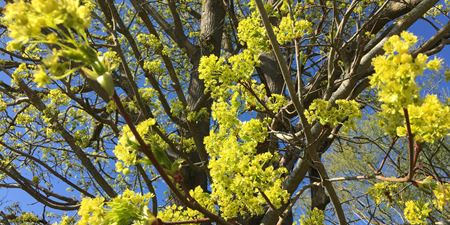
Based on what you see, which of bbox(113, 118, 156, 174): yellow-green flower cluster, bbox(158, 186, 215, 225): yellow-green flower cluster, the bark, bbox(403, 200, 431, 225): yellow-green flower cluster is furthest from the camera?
the bark

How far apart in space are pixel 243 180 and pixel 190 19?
718 centimetres

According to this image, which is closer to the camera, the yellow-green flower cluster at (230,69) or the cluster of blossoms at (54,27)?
the cluster of blossoms at (54,27)

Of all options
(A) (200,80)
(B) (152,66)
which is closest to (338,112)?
(B) (152,66)

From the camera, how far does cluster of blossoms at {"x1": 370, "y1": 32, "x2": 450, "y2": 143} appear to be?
1.48m

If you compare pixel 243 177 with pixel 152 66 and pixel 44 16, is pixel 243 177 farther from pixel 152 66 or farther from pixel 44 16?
pixel 152 66

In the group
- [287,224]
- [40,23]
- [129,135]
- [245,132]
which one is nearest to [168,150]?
[287,224]

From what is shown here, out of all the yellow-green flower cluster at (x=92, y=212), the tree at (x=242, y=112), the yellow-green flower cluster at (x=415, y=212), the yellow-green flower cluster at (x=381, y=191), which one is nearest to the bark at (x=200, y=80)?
the tree at (x=242, y=112)

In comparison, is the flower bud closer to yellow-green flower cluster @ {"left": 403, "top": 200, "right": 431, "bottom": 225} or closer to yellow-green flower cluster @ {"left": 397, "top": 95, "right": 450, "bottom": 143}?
yellow-green flower cluster @ {"left": 397, "top": 95, "right": 450, "bottom": 143}

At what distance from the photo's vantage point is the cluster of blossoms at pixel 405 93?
1.48 m

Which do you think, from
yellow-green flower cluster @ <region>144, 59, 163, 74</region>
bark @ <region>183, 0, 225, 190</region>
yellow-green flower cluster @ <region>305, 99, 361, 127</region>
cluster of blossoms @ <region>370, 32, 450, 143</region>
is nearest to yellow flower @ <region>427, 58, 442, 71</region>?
cluster of blossoms @ <region>370, 32, 450, 143</region>

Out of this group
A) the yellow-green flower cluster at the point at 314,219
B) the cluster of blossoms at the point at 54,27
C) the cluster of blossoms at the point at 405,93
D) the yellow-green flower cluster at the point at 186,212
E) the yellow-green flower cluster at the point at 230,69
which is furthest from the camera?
the yellow-green flower cluster at the point at 314,219

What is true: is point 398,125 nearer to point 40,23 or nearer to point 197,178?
point 40,23

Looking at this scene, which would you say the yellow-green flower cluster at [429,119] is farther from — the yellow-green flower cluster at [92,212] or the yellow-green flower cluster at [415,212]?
the yellow-green flower cluster at [92,212]

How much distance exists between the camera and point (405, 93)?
1474 millimetres
